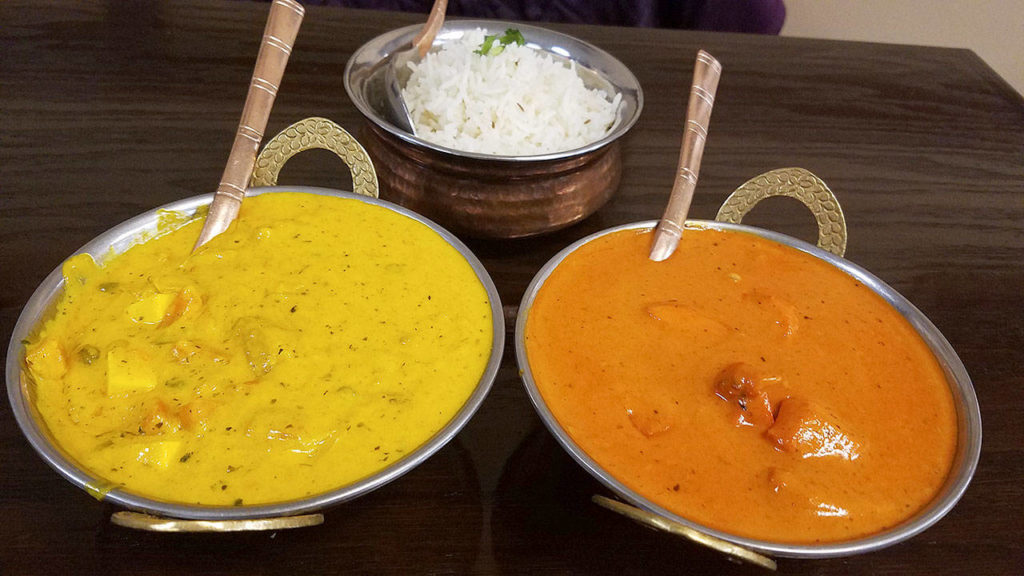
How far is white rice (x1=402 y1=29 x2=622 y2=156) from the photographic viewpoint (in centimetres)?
154

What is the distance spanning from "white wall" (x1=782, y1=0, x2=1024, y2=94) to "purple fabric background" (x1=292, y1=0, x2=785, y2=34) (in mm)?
462

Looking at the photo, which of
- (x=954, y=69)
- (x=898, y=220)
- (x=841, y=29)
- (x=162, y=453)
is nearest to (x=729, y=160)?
(x=898, y=220)

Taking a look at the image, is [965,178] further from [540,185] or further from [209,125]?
[209,125]

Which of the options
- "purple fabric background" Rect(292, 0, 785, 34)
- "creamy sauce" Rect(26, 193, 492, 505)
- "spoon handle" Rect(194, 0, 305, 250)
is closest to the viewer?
"creamy sauce" Rect(26, 193, 492, 505)

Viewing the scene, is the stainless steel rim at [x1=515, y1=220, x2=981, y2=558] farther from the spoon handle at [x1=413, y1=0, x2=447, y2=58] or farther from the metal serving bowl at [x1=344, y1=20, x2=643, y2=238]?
the spoon handle at [x1=413, y1=0, x2=447, y2=58]

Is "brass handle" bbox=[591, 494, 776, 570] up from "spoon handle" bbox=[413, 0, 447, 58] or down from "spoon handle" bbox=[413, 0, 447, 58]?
down

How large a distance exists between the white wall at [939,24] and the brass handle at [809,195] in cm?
202

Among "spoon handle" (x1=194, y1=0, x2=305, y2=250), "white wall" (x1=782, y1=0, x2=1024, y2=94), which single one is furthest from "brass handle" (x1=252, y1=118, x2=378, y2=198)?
"white wall" (x1=782, y1=0, x2=1024, y2=94)

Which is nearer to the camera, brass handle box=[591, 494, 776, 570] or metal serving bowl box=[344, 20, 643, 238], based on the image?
brass handle box=[591, 494, 776, 570]

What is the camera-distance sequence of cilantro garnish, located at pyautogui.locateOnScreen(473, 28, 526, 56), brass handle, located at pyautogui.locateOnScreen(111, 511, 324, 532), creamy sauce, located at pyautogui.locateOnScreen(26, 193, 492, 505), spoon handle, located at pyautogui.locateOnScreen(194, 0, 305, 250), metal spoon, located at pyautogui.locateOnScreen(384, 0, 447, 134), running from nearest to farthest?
brass handle, located at pyautogui.locateOnScreen(111, 511, 324, 532) → creamy sauce, located at pyautogui.locateOnScreen(26, 193, 492, 505) → spoon handle, located at pyautogui.locateOnScreen(194, 0, 305, 250) → metal spoon, located at pyautogui.locateOnScreen(384, 0, 447, 134) → cilantro garnish, located at pyautogui.locateOnScreen(473, 28, 526, 56)

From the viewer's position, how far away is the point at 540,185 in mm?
1360

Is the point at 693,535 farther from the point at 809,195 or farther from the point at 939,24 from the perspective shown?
the point at 939,24

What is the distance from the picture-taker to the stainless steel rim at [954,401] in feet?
2.65

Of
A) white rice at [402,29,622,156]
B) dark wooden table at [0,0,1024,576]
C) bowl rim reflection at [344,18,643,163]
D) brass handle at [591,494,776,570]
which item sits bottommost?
dark wooden table at [0,0,1024,576]
